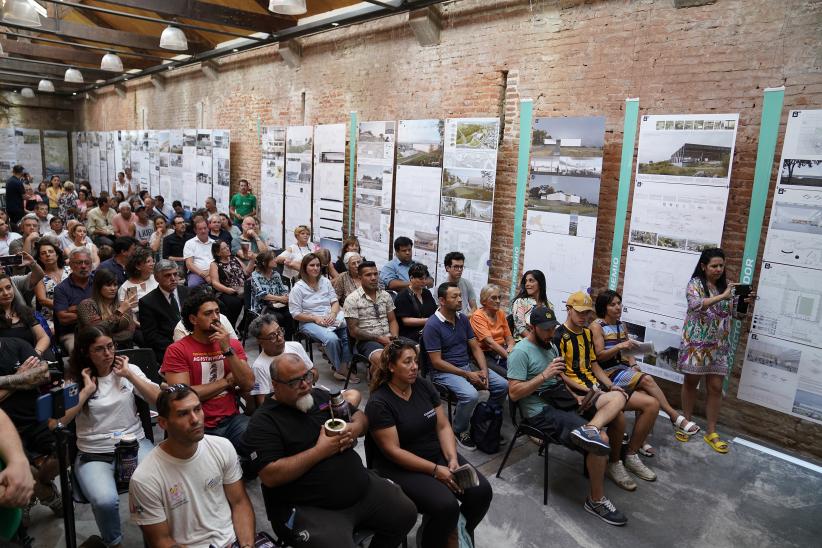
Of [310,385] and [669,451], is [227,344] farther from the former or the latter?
[669,451]

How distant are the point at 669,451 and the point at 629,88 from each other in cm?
337

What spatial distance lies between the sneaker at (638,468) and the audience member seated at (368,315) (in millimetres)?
2297

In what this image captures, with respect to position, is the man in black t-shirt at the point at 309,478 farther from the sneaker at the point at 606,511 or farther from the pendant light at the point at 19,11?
the pendant light at the point at 19,11

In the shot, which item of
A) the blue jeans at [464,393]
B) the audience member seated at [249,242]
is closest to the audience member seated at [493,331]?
the blue jeans at [464,393]

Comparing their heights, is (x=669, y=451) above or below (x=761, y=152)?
below

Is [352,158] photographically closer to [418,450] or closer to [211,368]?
[211,368]

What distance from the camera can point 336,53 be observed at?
8.83m

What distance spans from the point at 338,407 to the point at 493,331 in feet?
8.68

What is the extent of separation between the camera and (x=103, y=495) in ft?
9.17

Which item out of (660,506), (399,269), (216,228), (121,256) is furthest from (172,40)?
(660,506)

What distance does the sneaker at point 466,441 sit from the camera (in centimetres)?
452

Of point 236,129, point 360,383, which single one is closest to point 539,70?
point 360,383

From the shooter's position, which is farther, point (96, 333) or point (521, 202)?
point (521, 202)

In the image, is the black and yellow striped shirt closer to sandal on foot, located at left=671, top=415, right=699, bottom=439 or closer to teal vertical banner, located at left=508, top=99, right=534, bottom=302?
sandal on foot, located at left=671, top=415, right=699, bottom=439
